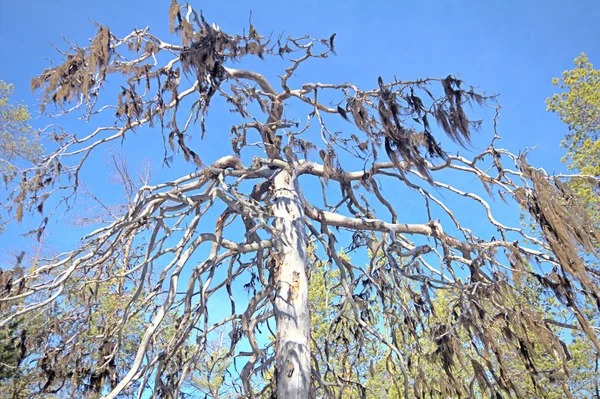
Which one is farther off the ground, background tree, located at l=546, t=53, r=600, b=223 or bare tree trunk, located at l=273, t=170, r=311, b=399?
background tree, located at l=546, t=53, r=600, b=223

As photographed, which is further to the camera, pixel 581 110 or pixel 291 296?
pixel 581 110

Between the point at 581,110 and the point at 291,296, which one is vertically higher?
the point at 581,110

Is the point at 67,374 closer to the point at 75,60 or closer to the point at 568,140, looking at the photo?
the point at 75,60

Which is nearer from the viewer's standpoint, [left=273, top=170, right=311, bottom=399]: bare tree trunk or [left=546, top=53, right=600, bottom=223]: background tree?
[left=273, top=170, right=311, bottom=399]: bare tree trunk

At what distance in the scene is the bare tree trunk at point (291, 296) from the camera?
389 centimetres

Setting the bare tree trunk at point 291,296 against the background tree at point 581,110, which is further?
the background tree at point 581,110

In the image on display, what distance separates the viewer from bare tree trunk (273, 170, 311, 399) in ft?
12.8

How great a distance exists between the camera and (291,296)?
435 cm

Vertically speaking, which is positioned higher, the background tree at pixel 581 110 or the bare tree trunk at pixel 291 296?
the background tree at pixel 581 110

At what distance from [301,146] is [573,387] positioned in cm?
1093

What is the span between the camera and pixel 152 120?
14.2ft

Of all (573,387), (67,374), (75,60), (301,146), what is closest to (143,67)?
(75,60)

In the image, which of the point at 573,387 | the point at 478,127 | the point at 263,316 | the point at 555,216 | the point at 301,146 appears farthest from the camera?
the point at 573,387

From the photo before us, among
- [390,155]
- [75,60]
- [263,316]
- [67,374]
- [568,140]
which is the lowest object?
[67,374]
